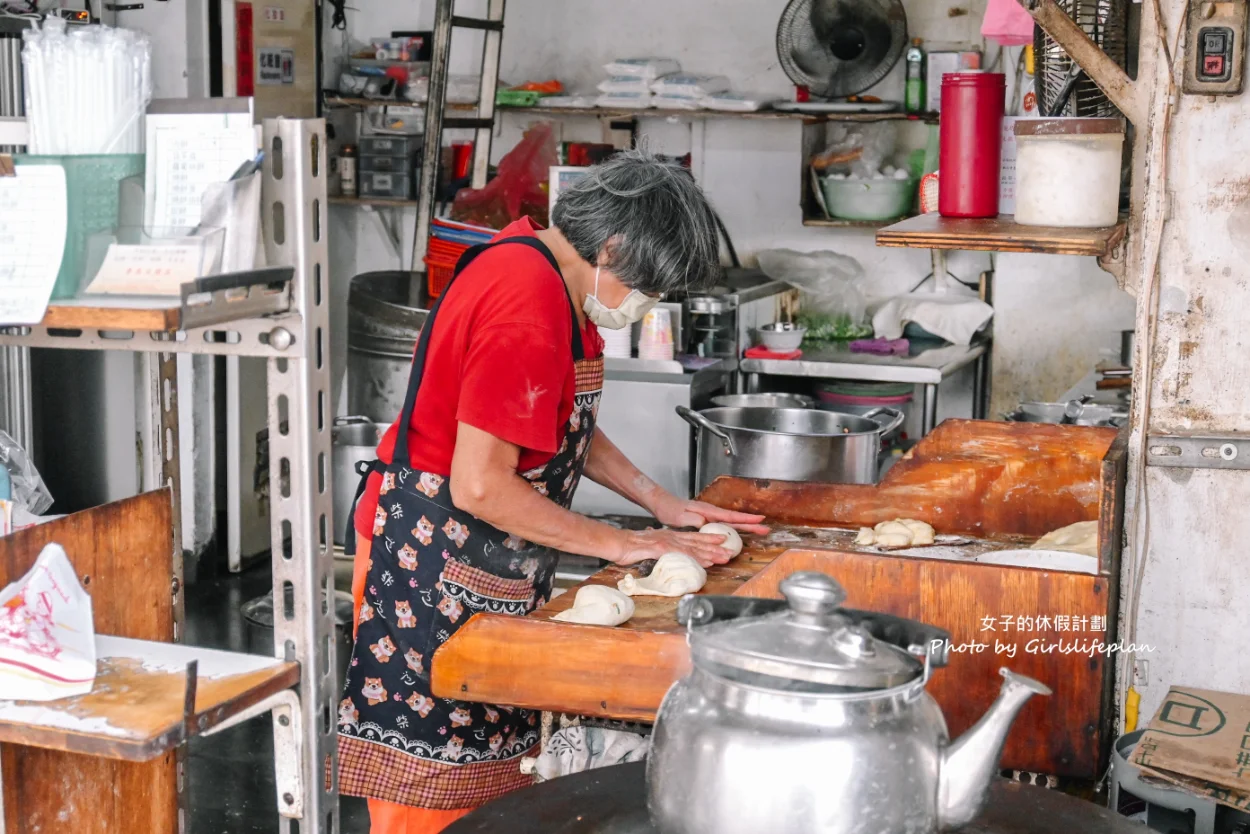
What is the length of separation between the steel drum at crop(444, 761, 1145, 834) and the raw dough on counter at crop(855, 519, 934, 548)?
1.07 meters

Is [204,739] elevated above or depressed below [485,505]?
below

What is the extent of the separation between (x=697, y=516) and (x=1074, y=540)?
2.48 feet

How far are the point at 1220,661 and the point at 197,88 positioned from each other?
4.27 m

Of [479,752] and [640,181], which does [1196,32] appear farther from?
[479,752]

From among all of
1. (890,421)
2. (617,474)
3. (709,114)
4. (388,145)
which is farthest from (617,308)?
(388,145)

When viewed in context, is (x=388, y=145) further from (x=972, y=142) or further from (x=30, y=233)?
(x=30, y=233)

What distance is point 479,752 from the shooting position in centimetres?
251

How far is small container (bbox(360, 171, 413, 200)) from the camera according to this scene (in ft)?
19.9

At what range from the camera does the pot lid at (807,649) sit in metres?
1.28

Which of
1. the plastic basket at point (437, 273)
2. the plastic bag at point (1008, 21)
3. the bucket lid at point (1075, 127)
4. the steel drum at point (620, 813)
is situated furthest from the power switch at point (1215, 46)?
the plastic basket at point (437, 273)

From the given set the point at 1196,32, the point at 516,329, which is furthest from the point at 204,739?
the point at 1196,32

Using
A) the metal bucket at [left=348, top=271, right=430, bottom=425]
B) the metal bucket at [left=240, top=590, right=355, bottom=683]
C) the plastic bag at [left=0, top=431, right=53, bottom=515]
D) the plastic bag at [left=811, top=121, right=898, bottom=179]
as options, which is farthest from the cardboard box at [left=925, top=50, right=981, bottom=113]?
the plastic bag at [left=0, top=431, right=53, bottom=515]

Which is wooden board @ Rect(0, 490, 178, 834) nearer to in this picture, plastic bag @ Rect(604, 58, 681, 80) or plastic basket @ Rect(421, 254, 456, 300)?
plastic basket @ Rect(421, 254, 456, 300)

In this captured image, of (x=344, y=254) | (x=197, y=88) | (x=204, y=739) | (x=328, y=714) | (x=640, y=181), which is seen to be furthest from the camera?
(x=344, y=254)
